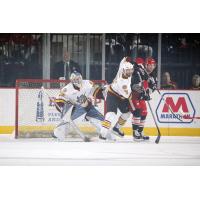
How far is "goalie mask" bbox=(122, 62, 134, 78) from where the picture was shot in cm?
866

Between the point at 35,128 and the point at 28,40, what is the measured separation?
3.56 feet

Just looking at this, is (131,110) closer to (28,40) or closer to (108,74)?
(108,74)

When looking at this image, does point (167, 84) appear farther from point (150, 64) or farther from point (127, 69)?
point (127, 69)

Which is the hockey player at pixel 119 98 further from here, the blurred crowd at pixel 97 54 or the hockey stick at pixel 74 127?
the hockey stick at pixel 74 127

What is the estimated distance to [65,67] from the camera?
865cm

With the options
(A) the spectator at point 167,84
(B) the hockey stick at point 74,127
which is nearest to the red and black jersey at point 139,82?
(A) the spectator at point 167,84

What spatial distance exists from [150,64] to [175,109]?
0.64 m

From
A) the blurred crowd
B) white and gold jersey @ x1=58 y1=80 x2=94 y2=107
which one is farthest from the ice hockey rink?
the blurred crowd

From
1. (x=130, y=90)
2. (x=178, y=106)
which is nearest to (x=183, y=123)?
(x=178, y=106)

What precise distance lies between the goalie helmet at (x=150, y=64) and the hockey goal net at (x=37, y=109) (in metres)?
0.57

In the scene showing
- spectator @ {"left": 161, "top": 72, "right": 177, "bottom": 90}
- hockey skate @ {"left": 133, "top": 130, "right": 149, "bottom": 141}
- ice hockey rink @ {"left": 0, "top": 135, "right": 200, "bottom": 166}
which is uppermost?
spectator @ {"left": 161, "top": 72, "right": 177, "bottom": 90}

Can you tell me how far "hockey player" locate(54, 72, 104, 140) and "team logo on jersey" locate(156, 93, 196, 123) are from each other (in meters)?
0.75

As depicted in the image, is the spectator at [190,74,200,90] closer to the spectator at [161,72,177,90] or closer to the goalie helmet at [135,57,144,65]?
the spectator at [161,72,177,90]

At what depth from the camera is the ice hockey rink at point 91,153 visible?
857cm
